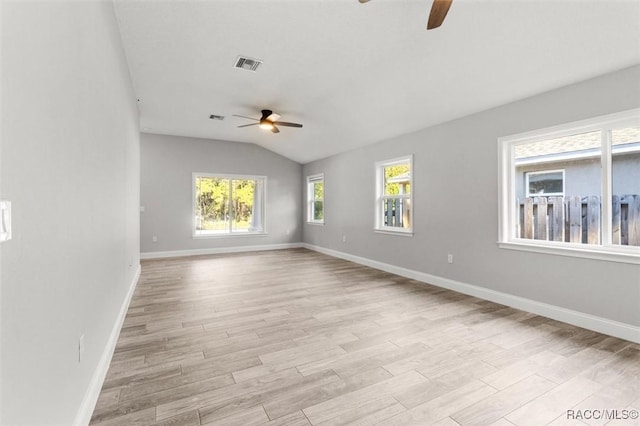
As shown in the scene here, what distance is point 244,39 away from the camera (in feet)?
10.3

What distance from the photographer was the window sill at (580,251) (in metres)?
2.75

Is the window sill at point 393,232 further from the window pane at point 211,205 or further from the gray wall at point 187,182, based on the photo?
the window pane at point 211,205

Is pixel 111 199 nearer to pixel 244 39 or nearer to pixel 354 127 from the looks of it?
pixel 244 39

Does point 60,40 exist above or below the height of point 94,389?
above

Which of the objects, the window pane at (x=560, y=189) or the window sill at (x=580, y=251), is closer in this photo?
the window sill at (x=580, y=251)

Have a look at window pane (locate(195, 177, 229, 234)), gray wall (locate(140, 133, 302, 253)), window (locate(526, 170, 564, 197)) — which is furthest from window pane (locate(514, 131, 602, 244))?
window pane (locate(195, 177, 229, 234))

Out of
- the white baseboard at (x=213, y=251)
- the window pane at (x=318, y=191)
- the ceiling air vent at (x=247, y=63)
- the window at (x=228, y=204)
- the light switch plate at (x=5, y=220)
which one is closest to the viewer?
the light switch plate at (x=5, y=220)

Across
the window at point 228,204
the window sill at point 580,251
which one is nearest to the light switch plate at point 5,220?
the window sill at point 580,251

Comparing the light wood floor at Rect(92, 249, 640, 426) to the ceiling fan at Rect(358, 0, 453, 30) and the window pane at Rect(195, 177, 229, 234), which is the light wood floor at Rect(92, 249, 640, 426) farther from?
the window pane at Rect(195, 177, 229, 234)

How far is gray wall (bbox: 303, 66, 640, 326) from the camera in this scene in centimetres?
285

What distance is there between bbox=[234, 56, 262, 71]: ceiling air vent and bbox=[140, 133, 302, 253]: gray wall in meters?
4.21

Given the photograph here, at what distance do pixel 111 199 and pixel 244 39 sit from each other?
204cm

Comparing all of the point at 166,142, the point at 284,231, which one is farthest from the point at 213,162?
the point at 284,231

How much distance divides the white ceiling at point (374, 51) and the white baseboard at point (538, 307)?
93.0 inches
